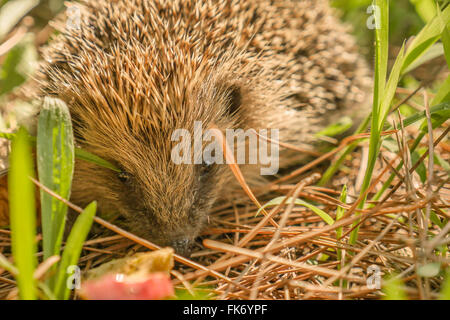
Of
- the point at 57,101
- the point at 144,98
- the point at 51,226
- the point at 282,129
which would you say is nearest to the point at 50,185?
the point at 51,226

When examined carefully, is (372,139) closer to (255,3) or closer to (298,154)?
(298,154)

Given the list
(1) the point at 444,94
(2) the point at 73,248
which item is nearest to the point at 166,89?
(2) the point at 73,248

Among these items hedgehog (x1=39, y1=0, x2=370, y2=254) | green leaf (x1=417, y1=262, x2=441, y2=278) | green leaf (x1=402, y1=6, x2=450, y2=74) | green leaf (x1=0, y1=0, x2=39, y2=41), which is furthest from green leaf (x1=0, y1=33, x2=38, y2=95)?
green leaf (x1=417, y1=262, x2=441, y2=278)

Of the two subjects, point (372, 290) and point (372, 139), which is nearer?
point (372, 290)

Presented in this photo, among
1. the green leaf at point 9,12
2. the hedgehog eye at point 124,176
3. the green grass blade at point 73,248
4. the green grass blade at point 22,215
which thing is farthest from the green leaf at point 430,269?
the green leaf at point 9,12

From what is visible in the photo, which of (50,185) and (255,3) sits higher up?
(255,3)
